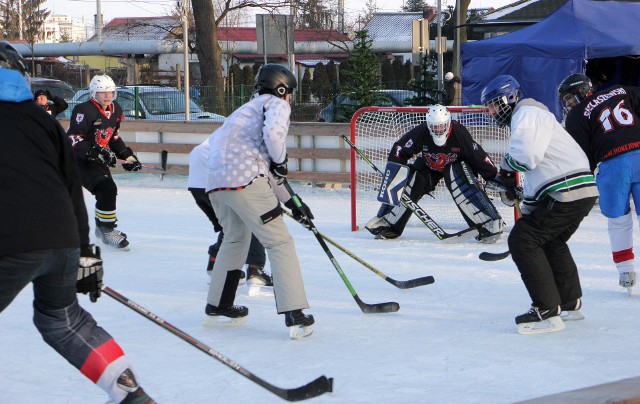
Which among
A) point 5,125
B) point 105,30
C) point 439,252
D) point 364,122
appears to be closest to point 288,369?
point 5,125

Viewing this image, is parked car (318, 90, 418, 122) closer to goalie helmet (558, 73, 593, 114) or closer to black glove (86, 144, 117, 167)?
black glove (86, 144, 117, 167)

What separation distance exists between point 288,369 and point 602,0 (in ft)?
24.6

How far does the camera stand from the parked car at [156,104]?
12.8 metres

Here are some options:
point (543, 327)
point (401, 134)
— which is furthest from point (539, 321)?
point (401, 134)

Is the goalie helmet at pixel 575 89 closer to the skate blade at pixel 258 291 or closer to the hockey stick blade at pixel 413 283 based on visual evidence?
the hockey stick blade at pixel 413 283

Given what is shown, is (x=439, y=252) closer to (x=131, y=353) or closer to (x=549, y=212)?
(x=549, y=212)

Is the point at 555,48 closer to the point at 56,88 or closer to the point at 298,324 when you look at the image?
the point at 298,324

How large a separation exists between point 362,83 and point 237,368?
35.3 ft

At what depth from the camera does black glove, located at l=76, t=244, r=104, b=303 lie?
297 cm

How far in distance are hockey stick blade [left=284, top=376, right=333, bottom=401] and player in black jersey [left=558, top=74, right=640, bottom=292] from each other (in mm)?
2420

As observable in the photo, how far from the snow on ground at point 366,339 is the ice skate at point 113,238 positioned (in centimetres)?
16

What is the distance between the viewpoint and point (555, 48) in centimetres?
876

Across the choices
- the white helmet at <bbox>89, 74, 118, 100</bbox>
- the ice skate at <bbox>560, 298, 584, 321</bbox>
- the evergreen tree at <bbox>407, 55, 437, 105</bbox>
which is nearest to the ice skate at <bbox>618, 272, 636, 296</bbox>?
the ice skate at <bbox>560, 298, 584, 321</bbox>

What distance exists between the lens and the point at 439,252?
677 centimetres
